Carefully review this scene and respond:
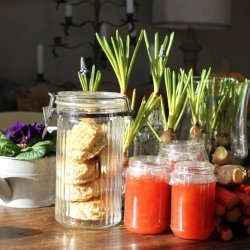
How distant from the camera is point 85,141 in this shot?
0.82 meters

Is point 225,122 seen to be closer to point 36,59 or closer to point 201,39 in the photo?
point 36,59

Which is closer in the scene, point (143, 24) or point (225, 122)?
point (225, 122)

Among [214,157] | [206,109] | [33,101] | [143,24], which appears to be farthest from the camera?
[143,24]

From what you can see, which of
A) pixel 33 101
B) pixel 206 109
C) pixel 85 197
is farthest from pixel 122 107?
pixel 33 101

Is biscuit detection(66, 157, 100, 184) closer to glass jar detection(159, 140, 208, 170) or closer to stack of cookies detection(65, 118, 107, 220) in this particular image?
stack of cookies detection(65, 118, 107, 220)

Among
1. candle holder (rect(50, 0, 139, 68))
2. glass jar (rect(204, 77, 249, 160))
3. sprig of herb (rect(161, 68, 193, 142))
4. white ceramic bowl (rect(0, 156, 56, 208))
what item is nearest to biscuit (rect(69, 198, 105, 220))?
white ceramic bowl (rect(0, 156, 56, 208))

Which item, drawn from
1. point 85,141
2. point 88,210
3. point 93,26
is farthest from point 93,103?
point 93,26

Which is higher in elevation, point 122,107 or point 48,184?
point 122,107

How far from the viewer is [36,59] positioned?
2.69 metres

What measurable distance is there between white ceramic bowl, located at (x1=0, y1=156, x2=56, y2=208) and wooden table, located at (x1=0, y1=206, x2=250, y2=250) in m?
0.08

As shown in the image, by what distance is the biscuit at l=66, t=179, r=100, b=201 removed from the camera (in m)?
0.84

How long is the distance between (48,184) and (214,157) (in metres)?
0.30

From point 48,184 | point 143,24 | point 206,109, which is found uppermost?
point 143,24

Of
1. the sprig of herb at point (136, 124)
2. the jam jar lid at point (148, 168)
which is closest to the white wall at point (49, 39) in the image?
the sprig of herb at point (136, 124)
